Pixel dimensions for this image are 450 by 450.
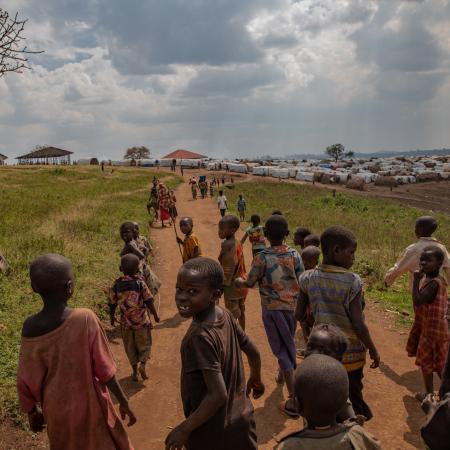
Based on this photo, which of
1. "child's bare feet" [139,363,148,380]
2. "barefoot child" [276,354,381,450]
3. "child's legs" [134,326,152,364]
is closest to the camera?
"barefoot child" [276,354,381,450]

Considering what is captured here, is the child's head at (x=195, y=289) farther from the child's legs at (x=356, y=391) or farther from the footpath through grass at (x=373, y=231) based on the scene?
the footpath through grass at (x=373, y=231)

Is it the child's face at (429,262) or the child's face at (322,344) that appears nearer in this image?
the child's face at (322,344)

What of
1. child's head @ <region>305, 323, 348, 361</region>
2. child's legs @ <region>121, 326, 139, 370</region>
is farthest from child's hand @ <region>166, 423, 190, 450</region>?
child's legs @ <region>121, 326, 139, 370</region>

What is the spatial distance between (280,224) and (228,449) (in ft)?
8.10

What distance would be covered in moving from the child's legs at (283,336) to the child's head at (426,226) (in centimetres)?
200

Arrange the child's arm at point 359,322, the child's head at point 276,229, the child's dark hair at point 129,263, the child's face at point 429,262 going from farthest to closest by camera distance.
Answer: the child's dark hair at point 129,263 < the child's head at point 276,229 < the child's face at point 429,262 < the child's arm at point 359,322

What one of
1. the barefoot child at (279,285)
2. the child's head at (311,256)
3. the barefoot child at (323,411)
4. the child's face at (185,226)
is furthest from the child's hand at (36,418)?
the child's face at (185,226)

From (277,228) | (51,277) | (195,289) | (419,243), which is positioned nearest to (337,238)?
(277,228)

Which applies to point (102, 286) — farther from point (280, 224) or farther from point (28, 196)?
point (28, 196)

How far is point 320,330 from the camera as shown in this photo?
117 inches

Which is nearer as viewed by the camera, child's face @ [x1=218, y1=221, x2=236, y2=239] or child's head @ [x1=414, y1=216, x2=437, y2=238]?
child's head @ [x1=414, y1=216, x2=437, y2=238]

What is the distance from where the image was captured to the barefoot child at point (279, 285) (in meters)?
4.74

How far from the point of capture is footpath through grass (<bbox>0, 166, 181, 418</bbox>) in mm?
6910

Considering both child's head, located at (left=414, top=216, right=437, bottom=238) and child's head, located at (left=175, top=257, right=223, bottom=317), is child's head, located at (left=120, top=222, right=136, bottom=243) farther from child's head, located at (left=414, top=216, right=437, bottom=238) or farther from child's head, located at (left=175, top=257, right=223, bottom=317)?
child's head, located at (left=175, top=257, right=223, bottom=317)
